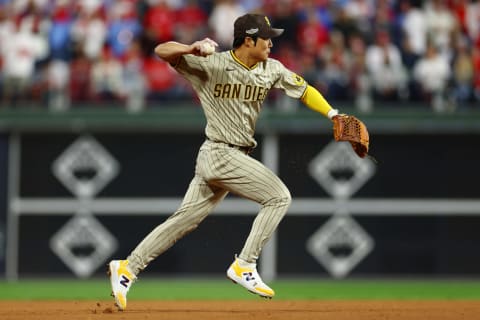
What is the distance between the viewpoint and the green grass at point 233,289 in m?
11.4

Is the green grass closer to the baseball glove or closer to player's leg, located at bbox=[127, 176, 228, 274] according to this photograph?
player's leg, located at bbox=[127, 176, 228, 274]

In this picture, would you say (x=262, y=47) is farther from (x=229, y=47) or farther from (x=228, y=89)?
(x=229, y=47)

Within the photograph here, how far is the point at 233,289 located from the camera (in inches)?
500

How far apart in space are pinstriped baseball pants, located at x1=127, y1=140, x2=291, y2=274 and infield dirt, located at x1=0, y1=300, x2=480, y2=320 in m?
0.48

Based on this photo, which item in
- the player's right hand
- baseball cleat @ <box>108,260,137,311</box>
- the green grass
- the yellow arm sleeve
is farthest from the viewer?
the green grass

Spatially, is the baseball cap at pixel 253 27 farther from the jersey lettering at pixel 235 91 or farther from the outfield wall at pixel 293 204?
the outfield wall at pixel 293 204

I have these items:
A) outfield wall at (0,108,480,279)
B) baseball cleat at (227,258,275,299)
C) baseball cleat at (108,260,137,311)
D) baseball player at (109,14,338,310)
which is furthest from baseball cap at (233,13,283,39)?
outfield wall at (0,108,480,279)

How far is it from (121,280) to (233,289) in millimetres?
4944

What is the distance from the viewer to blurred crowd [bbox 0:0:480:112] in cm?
1390

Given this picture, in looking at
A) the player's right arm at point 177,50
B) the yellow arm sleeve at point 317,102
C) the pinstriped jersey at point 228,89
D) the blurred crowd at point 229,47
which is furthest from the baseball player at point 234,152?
the blurred crowd at point 229,47

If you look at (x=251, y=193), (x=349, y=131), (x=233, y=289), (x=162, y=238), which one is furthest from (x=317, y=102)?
(x=233, y=289)

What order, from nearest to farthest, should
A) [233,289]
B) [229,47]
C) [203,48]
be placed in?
[203,48]
[233,289]
[229,47]

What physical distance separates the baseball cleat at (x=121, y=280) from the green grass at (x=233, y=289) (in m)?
3.07

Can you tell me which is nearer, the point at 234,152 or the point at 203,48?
the point at 203,48
